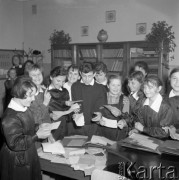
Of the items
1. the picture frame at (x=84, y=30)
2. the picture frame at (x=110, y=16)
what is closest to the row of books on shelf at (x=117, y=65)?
the picture frame at (x=110, y=16)

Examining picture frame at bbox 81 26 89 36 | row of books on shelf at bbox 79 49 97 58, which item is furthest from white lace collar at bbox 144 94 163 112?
picture frame at bbox 81 26 89 36

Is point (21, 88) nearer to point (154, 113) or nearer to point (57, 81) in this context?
point (57, 81)

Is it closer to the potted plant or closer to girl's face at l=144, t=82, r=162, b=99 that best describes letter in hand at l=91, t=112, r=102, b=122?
girl's face at l=144, t=82, r=162, b=99

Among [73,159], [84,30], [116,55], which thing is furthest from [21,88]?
[84,30]

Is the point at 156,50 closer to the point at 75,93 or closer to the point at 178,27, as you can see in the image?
the point at 178,27

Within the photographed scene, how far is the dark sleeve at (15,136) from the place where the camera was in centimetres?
161

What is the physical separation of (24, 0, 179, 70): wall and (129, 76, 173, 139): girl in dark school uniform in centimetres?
313

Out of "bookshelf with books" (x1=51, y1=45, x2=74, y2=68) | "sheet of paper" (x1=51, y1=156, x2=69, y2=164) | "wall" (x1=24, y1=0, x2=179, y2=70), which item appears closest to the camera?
"sheet of paper" (x1=51, y1=156, x2=69, y2=164)

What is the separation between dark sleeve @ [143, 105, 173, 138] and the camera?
6.47 ft

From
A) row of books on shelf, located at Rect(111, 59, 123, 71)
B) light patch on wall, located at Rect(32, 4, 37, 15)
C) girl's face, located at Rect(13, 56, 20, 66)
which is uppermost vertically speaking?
light patch on wall, located at Rect(32, 4, 37, 15)

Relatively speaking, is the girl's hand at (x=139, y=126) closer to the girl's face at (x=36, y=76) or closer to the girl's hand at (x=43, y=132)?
the girl's hand at (x=43, y=132)

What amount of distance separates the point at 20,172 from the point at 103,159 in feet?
2.09

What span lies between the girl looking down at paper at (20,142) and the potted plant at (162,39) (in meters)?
3.53

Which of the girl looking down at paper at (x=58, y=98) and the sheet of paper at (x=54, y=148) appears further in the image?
the girl looking down at paper at (x=58, y=98)
